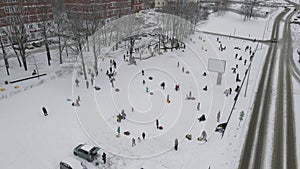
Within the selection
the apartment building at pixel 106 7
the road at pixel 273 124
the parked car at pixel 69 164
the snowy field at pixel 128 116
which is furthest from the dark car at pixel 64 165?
the apartment building at pixel 106 7

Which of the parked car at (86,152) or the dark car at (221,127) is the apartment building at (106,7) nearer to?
the parked car at (86,152)

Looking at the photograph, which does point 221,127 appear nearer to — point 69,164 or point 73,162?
point 73,162

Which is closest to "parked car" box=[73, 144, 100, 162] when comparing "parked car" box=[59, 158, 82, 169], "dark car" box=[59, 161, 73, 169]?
"parked car" box=[59, 158, 82, 169]

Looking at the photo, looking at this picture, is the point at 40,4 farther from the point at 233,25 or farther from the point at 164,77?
the point at 233,25

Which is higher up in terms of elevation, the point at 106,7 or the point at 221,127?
the point at 106,7

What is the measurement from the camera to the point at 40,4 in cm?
4472

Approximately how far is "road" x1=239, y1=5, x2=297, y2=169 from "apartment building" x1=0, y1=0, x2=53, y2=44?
3378cm

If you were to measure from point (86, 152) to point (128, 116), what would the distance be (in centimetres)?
725

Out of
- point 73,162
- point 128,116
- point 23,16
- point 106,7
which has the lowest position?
point 73,162

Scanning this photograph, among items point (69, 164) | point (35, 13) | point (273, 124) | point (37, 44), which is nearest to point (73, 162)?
point (69, 164)

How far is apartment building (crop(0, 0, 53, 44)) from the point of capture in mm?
35219

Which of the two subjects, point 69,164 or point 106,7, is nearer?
point 69,164

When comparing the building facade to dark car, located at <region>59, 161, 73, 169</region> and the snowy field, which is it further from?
dark car, located at <region>59, 161, 73, 169</region>

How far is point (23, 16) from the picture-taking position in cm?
3894
